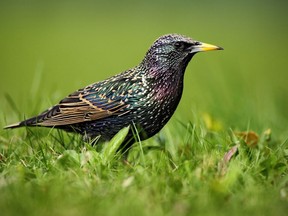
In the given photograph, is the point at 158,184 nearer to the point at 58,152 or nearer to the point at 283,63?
the point at 58,152

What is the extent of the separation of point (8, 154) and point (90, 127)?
27.1 inches

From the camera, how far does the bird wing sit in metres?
4.65

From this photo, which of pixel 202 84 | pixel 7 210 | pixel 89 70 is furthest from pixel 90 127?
pixel 89 70

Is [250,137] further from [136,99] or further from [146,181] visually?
[146,181]

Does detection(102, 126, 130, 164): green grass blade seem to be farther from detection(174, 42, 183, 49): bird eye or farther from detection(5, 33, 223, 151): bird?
detection(174, 42, 183, 49): bird eye

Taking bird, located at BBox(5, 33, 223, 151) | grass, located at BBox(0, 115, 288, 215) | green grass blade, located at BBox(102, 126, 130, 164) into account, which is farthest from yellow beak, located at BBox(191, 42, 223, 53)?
green grass blade, located at BBox(102, 126, 130, 164)

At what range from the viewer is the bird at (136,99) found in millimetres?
4547

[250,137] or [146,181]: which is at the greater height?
[146,181]

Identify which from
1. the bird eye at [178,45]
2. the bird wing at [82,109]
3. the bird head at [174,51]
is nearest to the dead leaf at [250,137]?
the bird head at [174,51]

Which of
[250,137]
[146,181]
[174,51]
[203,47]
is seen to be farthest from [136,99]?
[146,181]

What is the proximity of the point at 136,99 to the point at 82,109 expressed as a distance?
0.49 meters

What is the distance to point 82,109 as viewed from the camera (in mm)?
4824

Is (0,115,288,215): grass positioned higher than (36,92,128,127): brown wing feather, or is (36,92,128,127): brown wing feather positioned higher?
(36,92,128,127): brown wing feather

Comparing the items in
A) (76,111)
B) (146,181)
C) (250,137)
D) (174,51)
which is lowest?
(250,137)
